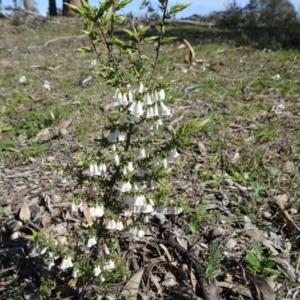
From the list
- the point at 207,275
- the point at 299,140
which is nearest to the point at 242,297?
the point at 207,275

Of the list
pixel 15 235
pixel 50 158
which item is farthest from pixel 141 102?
pixel 50 158

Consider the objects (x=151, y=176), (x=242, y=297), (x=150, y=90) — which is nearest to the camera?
(x=150, y=90)

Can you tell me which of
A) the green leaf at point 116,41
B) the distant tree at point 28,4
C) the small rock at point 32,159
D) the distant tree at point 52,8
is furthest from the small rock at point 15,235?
the distant tree at point 28,4

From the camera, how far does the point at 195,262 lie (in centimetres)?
303

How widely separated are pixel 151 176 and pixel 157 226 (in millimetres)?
1291

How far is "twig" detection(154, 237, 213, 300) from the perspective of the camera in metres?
2.85

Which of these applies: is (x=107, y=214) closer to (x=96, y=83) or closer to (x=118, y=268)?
(x=118, y=268)

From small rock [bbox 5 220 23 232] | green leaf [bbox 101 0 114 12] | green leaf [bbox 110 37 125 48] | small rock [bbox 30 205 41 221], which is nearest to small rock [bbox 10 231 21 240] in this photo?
small rock [bbox 5 220 23 232]

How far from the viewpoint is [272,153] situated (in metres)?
4.53

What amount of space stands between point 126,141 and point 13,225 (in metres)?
1.66

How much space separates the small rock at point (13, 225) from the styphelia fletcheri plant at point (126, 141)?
97 centimetres

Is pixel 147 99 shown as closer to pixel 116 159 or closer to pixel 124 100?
pixel 124 100

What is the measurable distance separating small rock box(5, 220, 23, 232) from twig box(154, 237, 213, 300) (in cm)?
118

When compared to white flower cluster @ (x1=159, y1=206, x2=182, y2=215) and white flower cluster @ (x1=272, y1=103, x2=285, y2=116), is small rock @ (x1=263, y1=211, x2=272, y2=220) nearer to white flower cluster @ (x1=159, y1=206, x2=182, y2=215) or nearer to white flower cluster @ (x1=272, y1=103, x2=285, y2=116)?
white flower cluster @ (x1=159, y1=206, x2=182, y2=215)
